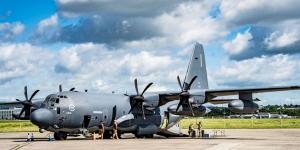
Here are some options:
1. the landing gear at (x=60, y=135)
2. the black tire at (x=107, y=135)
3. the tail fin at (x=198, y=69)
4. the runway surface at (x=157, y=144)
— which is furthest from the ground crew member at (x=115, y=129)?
the tail fin at (x=198, y=69)

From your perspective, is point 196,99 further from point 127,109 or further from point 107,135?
point 107,135

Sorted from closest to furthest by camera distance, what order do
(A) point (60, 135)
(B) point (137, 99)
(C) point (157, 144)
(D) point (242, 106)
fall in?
(C) point (157, 144) < (A) point (60, 135) < (D) point (242, 106) < (B) point (137, 99)

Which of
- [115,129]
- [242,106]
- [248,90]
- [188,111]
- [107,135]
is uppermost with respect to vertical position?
[248,90]

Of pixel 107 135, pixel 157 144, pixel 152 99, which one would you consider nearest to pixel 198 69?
pixel 152 99

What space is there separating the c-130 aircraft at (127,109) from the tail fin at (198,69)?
3082 millimetres

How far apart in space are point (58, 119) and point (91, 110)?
3014 mm

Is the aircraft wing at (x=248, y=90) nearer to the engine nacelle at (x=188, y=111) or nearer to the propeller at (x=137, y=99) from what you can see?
the engine nacelle at (x=188, y=111)

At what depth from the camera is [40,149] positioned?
2225 centimetres

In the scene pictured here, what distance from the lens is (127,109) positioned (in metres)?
35.6

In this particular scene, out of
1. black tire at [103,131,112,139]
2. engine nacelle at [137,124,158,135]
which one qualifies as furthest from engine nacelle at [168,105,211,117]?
black tire at [103,131,112,139]

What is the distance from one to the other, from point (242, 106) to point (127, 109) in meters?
9.23

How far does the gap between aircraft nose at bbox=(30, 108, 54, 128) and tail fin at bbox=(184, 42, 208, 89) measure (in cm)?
1522

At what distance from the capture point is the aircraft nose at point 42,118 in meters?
29.0

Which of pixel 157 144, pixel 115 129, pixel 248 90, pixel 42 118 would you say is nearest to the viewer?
pixel 157 144
